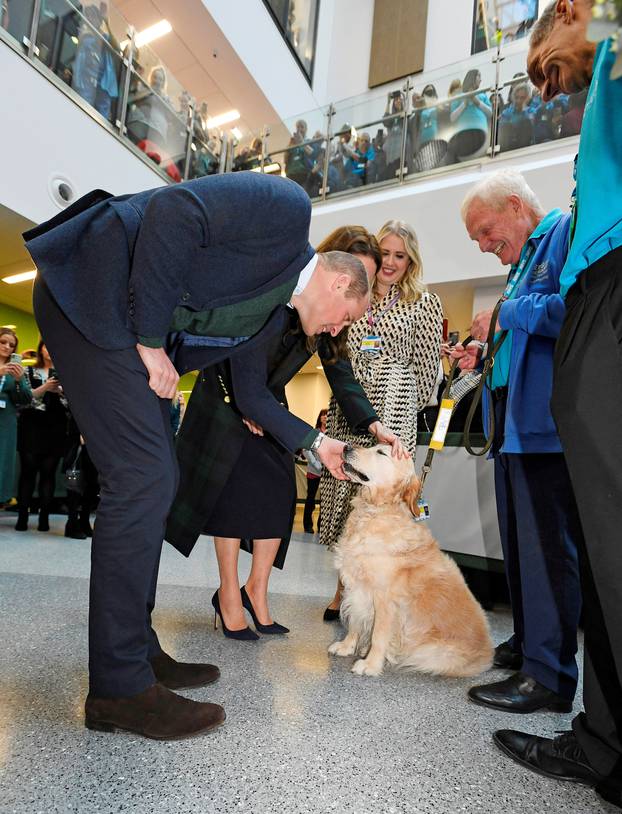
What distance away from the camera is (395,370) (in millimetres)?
2779

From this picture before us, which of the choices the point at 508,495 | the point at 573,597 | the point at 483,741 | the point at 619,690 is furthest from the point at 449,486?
the point at 619,690

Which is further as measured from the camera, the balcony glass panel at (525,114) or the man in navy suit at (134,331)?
the balcony glass panel at (525,114)

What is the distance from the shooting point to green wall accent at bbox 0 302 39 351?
9.78m

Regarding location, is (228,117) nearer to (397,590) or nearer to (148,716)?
(397,590)

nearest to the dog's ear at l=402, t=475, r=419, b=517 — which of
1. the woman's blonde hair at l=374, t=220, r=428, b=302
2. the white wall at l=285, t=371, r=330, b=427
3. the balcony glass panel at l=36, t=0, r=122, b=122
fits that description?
the woman's blonde hair at l=374, t=220, r=428, b=302

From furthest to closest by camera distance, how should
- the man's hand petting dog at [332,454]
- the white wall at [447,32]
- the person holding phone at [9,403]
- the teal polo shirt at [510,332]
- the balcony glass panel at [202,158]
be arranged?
the white wall at [447,32] → the balcony glass panel at [202,158] → the person holding phone at [9,403] → the man's hand petting dog at [332,454] → the teal polo shirt at [510,332]

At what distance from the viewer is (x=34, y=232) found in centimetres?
150

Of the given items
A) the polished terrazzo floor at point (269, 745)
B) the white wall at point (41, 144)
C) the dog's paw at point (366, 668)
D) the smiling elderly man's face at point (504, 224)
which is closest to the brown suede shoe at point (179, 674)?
the polished terrazzo floor at point (269, 745)

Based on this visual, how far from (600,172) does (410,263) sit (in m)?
1.71

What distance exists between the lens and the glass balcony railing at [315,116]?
6301mm

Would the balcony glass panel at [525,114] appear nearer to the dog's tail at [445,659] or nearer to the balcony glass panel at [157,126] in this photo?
the balcony glass panel at [157,126]

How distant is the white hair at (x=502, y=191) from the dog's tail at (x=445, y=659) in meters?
1.65

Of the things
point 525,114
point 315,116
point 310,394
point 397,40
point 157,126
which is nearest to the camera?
point 525,114

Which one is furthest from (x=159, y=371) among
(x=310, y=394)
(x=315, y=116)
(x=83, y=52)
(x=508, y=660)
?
(x=310, y=394)
